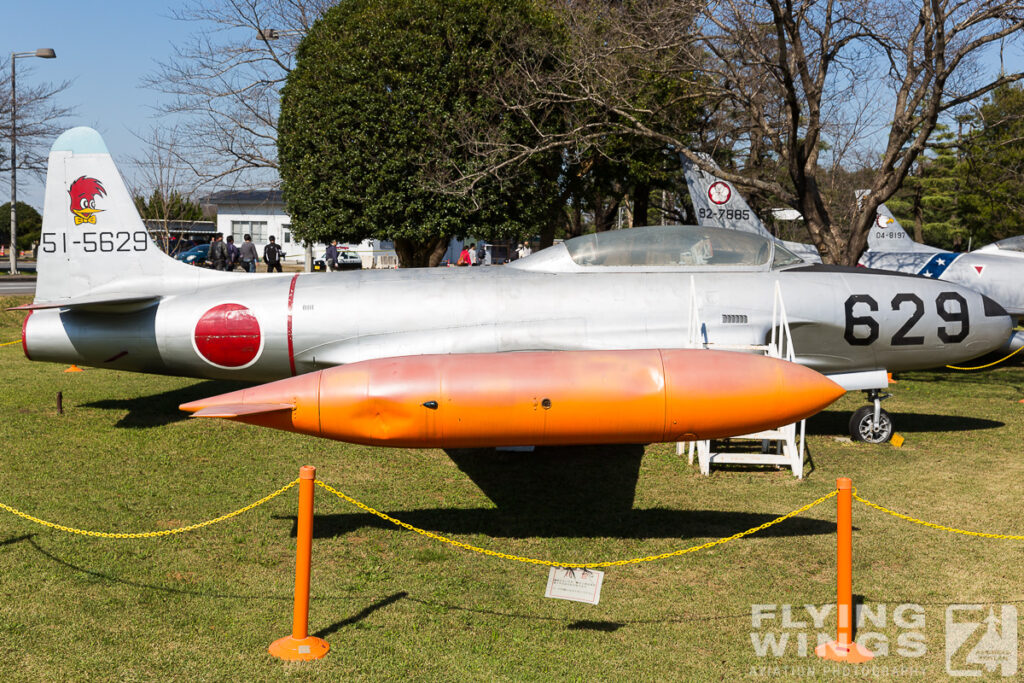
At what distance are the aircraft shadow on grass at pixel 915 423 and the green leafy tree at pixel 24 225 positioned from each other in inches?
2587

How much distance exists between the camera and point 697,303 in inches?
352

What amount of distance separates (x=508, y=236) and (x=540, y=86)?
4672 millimetres

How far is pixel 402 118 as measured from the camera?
19.3m

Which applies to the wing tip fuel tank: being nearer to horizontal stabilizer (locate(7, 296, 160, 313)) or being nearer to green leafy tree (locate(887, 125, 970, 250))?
horizontal stabilizer (locate(7, 296, 160, 313))

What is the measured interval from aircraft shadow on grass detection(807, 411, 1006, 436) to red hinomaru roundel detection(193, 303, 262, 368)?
7.65m

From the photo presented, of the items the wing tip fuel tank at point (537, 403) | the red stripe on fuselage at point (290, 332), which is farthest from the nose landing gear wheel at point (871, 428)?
the red stripe on fuselage at point (290, 332)

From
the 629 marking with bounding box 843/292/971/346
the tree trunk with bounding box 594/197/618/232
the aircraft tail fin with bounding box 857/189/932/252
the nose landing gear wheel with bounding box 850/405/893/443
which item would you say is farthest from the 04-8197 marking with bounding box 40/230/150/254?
the tree trunk with bounding box 594/197/618/232

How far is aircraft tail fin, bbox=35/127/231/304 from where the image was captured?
10180 mm

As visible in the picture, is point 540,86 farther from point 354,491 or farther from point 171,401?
point 354,491

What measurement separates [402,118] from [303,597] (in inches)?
635

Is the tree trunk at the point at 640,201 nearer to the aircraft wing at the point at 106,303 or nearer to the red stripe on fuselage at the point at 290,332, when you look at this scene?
the red stripe on fuselage at the point at 290,332

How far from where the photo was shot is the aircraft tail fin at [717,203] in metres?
20.2

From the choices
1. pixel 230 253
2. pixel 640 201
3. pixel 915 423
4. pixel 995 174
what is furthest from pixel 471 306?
pixel 995 174

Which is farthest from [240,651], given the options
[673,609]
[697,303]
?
[697,303]
